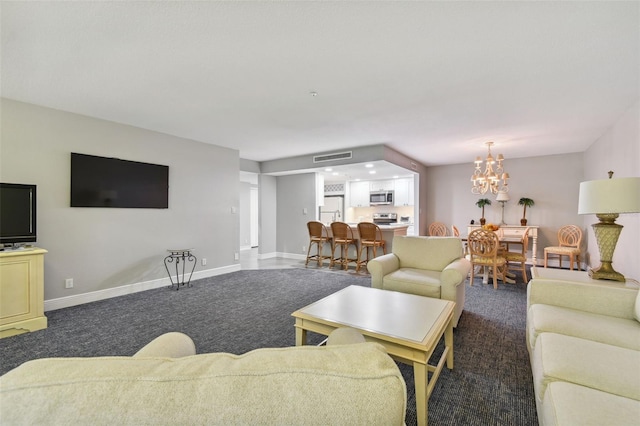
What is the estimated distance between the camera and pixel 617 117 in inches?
147

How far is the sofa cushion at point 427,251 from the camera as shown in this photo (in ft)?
11.2

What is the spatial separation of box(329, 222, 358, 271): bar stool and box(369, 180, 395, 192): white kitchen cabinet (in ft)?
10.3

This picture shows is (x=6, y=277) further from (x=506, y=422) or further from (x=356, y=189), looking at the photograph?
(x=356, y=189)

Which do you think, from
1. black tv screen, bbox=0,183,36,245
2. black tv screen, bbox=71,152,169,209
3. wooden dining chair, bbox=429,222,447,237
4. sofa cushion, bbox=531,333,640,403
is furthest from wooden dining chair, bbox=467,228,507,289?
black tv screen, bbox=0,183,36,245

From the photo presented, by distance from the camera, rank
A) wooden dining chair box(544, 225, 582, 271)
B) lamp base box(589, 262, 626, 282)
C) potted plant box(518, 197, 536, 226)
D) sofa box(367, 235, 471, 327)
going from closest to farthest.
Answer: lamp base box(589, 262, 626, 282), sofa box(367, 235, 471, 327), wooden dining chair box(544, 225, 582, 271), potted plant box(518, 197, 536, 226)

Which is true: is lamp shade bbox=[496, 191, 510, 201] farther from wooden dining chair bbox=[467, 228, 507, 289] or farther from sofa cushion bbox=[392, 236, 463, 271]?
sofa cushion bbox=[392, 236, 463, 271]

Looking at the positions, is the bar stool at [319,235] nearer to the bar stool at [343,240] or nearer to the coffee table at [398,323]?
the bar stool at [343,240]

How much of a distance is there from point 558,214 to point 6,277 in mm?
9175

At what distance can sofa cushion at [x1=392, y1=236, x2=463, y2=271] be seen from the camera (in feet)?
11.2

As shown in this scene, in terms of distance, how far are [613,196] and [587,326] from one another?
3.70 ft

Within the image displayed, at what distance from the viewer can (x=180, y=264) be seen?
4.82 m

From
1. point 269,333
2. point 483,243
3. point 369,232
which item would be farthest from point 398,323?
point 369,232

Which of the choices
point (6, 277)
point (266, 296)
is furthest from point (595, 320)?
point (6, 277)

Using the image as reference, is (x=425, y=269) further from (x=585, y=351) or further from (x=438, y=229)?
(x=438, y=229)
